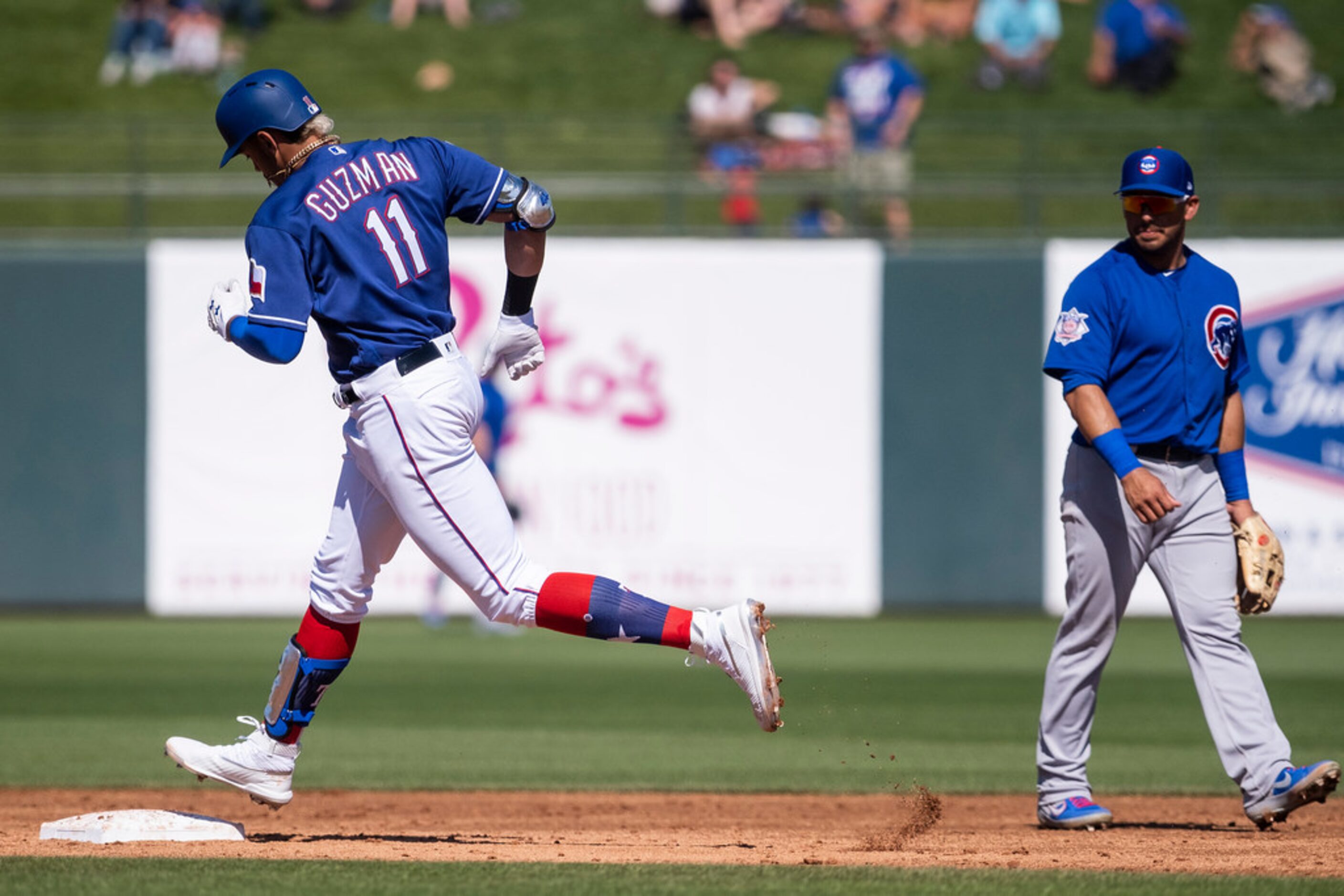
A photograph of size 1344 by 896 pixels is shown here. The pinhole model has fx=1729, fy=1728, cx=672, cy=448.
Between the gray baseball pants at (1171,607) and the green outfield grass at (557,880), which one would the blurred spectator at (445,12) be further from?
the green outfield grass at (557,880)

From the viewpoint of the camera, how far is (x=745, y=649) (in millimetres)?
5012

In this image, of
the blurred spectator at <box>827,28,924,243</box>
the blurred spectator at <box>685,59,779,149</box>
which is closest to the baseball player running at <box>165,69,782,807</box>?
the blurred spectator at <box>827,28,924,243</box>

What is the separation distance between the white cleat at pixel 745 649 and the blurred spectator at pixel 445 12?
19.8m

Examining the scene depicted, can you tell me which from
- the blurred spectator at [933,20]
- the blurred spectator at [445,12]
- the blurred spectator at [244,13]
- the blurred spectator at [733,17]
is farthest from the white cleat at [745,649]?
the blurred spectator at [445,12]

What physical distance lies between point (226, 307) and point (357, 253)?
1.33 ft

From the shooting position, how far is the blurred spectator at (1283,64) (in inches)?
803

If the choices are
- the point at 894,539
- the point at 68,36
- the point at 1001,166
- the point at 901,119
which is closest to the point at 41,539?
the point at 894,539

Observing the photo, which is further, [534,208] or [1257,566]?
[1257,566]

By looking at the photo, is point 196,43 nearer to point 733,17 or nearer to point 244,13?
point 244,13

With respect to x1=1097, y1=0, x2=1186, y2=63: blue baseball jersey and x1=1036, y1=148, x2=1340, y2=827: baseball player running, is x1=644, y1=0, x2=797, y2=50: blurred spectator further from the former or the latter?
x1=1036, y1=148, x2=1340, y2=827: baseball player running

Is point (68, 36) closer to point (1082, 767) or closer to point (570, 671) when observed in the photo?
point (570, 671)

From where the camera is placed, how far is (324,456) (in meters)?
14.0

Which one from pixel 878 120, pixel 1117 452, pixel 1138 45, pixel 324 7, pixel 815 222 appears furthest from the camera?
pixel 324 7

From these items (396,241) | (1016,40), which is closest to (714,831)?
(396,241)
